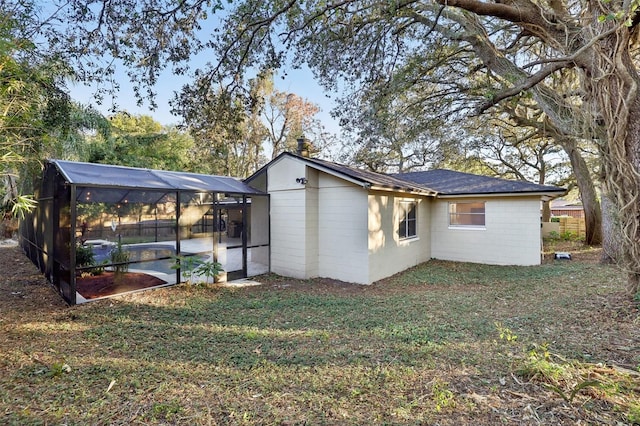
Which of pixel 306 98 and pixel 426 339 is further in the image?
pixel 306 98

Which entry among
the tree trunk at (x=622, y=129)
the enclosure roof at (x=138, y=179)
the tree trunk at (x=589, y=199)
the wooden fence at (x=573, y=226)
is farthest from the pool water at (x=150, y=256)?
the wooden fence at (x=573, y=226)

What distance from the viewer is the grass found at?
2.46 meters

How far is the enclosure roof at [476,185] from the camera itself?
917 cm

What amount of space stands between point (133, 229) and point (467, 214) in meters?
10.2

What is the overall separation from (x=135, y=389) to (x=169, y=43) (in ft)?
18.0

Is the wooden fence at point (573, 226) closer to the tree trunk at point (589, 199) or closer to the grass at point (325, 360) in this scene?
the tree trunk at point (589, 199)

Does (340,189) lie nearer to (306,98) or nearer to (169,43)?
(169,43)

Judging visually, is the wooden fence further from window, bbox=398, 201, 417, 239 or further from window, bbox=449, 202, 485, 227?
window, bbox=398, 201, 417, 239

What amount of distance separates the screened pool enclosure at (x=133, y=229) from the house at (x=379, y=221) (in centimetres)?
99

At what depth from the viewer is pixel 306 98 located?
23.8 metres

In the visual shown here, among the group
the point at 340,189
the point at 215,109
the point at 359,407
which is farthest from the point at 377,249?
the point at 359,407

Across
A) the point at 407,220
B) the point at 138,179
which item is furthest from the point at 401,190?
the point at 138,179

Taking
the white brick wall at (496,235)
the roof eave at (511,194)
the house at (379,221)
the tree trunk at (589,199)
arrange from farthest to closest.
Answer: the tree trunk at (589,199)
the white brick wall at (496,235)
the roof eave at (511,194)
the house at (379,221)

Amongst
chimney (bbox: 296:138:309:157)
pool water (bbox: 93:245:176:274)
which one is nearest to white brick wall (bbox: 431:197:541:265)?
chimney (bbox: 296:138:309:157)
